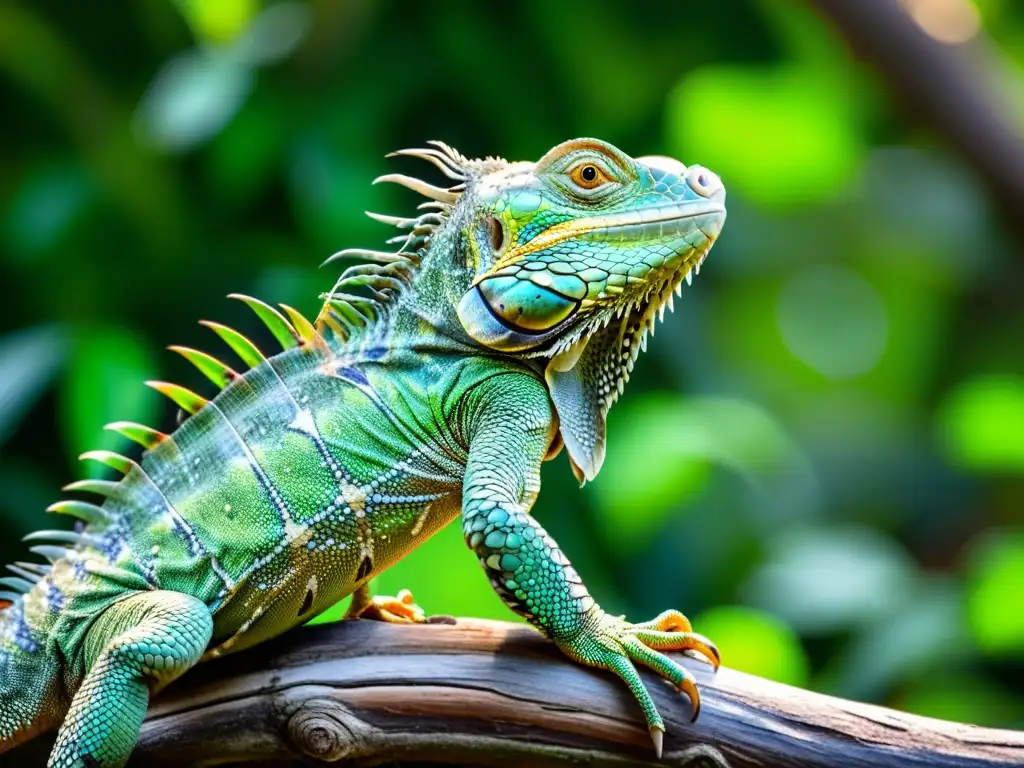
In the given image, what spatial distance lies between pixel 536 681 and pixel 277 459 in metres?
0.93

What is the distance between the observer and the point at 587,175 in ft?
9.70

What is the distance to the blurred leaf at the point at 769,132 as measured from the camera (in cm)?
736

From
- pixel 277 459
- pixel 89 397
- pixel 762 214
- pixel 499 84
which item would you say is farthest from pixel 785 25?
pixel 277 459

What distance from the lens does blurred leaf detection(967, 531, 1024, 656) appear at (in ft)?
19.9

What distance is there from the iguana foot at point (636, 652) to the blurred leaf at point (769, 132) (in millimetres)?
5003

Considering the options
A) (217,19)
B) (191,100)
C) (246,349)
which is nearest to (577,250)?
(246,349)

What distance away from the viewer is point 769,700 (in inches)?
107

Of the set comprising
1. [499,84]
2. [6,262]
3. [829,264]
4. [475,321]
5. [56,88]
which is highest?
[829,264]

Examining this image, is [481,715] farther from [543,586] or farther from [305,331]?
[305,331]

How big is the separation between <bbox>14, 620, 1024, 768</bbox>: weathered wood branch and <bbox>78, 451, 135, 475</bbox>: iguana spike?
2.07 feet

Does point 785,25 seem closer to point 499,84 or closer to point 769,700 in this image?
point 499,84

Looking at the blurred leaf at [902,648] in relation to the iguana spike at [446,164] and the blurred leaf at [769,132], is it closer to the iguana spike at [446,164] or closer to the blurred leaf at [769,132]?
the blurred leaf at [769,132]

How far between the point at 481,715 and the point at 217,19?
504cm

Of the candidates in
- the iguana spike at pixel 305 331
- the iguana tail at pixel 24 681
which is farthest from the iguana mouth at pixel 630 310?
the iguana tail at pixel 24 681
